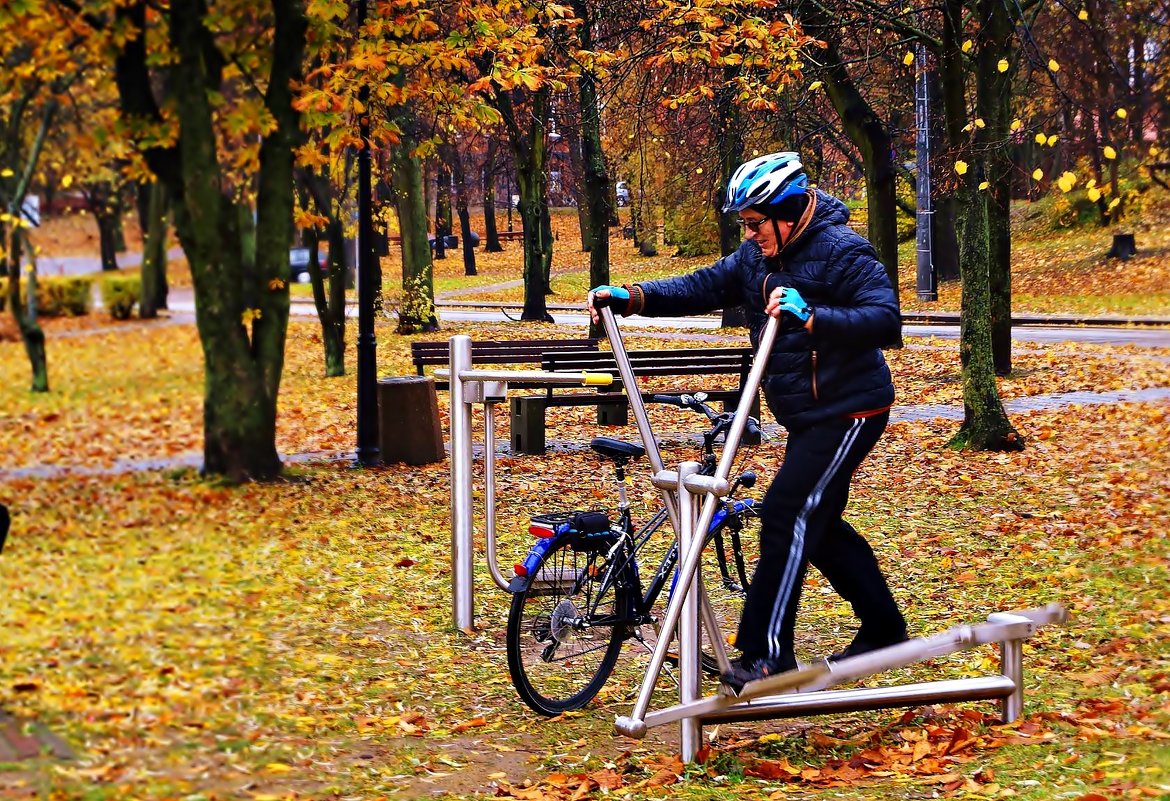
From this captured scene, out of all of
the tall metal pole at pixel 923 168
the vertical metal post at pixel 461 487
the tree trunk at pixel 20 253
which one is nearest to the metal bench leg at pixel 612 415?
the tree trunk at pixel 20 253

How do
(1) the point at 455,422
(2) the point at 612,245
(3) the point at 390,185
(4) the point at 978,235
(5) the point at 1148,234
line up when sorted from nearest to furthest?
(1) the point at 455,422 < (4) the point at 978,235 < (3) the point at 390,185 < (5) the point at 1148,234 < (2) the point at 612,245

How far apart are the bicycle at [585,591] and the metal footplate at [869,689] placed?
845 millimetres

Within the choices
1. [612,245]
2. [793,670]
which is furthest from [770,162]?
[612,245]

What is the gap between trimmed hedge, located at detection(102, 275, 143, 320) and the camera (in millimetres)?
12080

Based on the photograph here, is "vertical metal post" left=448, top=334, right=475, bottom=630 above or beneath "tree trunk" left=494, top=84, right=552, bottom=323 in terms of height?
beneath

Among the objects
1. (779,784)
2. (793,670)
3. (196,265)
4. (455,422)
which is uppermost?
(196,265)

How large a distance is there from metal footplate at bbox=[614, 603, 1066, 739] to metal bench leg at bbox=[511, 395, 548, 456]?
8285 mm

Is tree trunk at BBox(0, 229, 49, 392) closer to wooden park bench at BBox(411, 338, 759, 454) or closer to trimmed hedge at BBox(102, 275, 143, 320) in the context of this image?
trimmed hedge at BBox(102, 275, 143, 320)

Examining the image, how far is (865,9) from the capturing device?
13.7 metres

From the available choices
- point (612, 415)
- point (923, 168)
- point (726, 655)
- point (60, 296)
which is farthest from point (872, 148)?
point (726, 655)

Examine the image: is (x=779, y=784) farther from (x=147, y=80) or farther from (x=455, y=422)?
(x=147, y=80)

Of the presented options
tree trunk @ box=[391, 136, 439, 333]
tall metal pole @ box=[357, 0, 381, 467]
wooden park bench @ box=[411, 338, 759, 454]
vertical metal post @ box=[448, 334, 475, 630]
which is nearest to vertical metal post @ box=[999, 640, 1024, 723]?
vertical metal post @ box=[448, 334, 475, 630]

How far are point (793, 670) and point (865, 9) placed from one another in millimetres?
9855

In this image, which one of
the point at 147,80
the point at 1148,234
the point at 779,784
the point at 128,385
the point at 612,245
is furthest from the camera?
the point at 612,245
